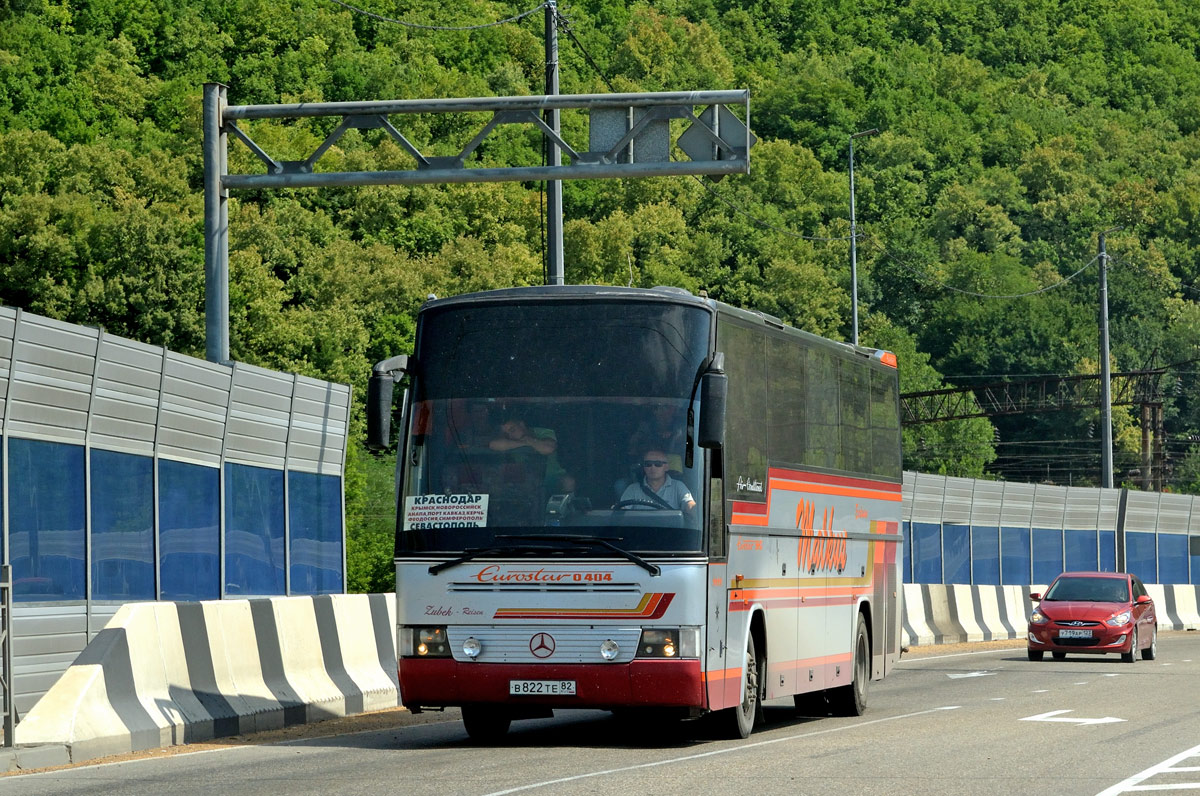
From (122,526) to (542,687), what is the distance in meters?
6.08

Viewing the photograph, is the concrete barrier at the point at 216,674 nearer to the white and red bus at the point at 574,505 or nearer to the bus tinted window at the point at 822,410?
the white and red bus at the point at 574,505

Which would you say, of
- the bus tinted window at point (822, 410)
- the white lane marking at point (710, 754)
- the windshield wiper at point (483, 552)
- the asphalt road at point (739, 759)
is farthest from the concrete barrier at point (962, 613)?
the windshield wiper at point (483, 552)

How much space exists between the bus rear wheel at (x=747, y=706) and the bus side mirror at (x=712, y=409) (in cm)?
215

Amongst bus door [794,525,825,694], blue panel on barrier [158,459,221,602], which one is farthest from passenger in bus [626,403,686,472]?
blue panel on barrier [158,459,221,602]

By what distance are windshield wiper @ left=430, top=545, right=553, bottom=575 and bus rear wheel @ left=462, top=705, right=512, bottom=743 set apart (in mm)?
1449

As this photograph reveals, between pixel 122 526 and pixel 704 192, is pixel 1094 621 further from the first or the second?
pixel 704 192

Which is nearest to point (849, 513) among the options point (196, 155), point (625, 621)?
point (625, 621)

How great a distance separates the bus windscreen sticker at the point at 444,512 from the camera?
49.3 ft

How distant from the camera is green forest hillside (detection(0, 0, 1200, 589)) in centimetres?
7319

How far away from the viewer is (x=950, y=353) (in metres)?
126

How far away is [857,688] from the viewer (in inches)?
773

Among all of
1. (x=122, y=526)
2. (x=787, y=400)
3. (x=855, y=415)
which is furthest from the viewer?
(x=855, y=415)

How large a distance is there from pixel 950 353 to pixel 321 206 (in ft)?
167

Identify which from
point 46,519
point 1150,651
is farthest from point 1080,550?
point 46,519
